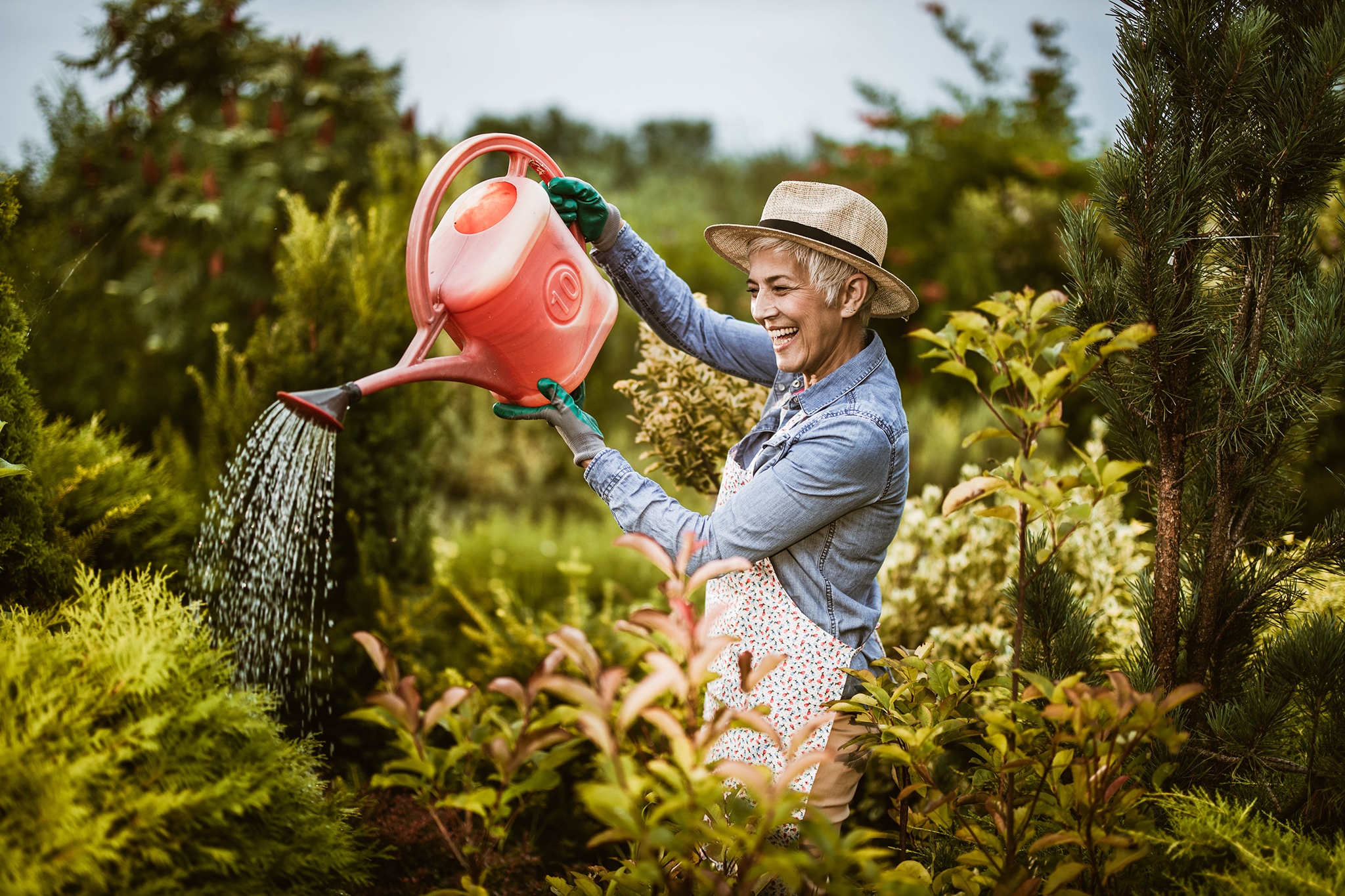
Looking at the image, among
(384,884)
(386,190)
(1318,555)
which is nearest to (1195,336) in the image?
(1318,555)

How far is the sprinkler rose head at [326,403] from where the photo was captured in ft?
5.06

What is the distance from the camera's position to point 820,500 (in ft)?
5.48

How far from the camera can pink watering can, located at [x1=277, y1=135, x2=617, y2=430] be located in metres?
1.66

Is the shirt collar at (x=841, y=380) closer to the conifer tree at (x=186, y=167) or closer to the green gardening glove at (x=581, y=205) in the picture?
the green gardening glove at (x=581, y=205)

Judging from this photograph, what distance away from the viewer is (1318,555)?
5.54 feet

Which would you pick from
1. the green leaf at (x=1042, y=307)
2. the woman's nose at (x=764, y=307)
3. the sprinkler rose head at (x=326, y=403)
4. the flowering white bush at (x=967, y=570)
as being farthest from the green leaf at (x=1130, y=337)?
the flowering white bush at (x=967, y=570)

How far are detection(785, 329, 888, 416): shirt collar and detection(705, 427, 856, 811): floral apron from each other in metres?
0.05

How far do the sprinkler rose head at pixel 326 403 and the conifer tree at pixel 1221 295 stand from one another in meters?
1.45

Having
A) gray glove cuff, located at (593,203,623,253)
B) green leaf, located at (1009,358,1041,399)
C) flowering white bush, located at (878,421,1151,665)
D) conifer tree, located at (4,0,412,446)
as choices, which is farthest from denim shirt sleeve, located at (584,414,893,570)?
conifer tree, located at (4,0,412,446)

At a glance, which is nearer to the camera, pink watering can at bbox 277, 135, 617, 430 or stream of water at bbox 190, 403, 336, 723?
pink watering can at bbox 277, 135, 617, 430

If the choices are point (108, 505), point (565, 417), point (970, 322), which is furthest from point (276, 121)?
point (970, 322)

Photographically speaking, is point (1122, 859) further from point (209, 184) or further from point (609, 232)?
point (209, 184)

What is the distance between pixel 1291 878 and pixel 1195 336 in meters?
0.97

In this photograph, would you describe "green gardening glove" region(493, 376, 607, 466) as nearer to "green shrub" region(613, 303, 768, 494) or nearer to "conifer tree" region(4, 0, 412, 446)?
"green shrub" region(613, 303, 768, 494)
